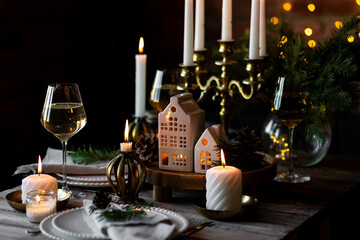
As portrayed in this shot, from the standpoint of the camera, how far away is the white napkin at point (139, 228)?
1.03 metres

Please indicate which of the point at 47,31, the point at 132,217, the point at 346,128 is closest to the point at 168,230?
the point at 132,217

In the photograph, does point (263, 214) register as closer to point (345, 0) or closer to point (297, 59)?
point (297, 59)

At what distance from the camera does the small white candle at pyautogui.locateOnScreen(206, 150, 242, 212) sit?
120 cm

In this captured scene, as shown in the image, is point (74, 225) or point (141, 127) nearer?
point (74, 225)

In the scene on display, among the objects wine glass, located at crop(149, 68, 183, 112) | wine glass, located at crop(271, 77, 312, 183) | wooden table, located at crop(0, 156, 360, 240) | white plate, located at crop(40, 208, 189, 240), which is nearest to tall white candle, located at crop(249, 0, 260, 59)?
wine glass, located at crop(271, 77, 312, 183)

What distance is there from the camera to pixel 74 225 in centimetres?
112

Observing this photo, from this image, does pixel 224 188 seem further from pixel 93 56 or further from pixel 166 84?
pixel 93 56

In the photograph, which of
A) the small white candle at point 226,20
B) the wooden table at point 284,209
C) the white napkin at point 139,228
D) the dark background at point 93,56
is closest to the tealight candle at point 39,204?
the wooden table at point 284,209

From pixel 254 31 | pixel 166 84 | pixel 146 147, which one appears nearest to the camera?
pixel 146 147

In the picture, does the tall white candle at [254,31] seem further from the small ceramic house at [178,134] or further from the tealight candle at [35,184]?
the tealight candle at [35,184]

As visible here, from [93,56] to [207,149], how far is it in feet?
5.83

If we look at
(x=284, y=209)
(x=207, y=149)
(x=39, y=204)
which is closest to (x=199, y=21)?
(x=207, y=149)

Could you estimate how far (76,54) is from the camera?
2.87 metres

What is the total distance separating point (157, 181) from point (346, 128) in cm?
131
